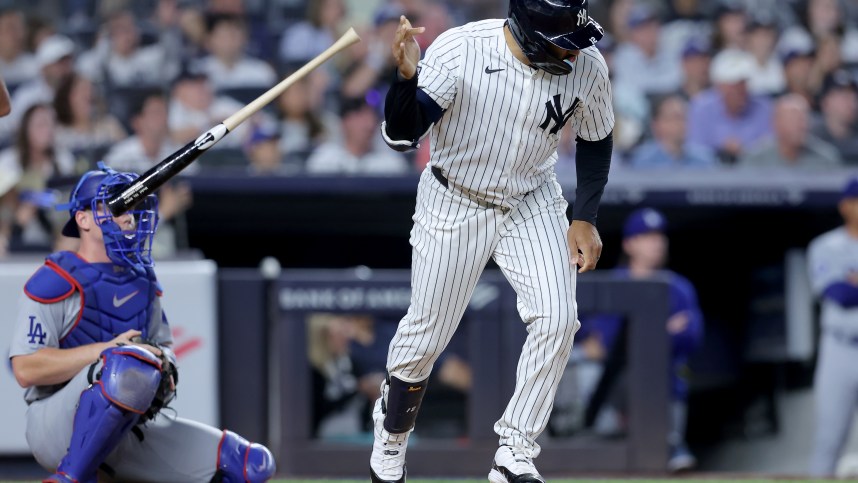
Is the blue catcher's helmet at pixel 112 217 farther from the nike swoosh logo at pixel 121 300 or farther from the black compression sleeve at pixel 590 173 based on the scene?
the black compression sleeve at pixel 590 173

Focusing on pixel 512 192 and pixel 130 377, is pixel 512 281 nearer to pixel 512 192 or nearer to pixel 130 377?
pixel 512 192

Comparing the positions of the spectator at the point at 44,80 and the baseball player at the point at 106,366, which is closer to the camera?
the baseball player at the point at 106,366

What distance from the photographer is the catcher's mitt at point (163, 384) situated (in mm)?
3881

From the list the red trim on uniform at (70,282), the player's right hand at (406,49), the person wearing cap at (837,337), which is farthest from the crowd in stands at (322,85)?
the player's right hand at (406,49)

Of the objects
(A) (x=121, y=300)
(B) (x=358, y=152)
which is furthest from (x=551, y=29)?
(B) (x=358, y=152)

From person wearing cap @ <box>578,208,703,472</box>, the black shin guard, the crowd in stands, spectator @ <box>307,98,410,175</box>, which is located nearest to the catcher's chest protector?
the black shin guard

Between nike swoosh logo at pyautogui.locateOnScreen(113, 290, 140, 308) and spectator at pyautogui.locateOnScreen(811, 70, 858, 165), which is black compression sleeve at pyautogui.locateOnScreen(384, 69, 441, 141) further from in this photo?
spectator at pyautogui.locateOnScreen(811, 70, 858, 165)

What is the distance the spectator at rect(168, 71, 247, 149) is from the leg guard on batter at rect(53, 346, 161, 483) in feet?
14.2

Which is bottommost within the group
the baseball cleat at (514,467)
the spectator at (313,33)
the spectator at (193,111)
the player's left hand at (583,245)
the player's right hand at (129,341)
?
the baseball cleat at (514,467)

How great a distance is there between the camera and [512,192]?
12.9 feet

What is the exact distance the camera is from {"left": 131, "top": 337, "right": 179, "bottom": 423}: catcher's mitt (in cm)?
388

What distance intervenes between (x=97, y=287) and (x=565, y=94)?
1.46m

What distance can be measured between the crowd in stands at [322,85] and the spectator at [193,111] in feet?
0.04

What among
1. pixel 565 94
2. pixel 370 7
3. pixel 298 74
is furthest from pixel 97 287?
pixel 370 7
